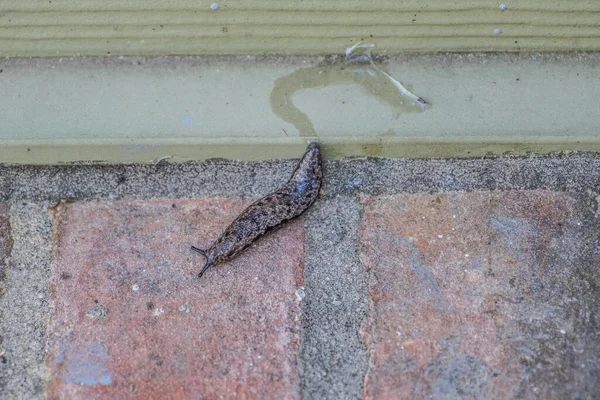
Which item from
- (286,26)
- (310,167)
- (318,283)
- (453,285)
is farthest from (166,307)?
(286,26)

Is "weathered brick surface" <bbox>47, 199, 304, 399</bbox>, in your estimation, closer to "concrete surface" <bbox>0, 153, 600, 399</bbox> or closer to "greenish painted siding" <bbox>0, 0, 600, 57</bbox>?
"concrete surface" <bbox>0, 153, 600, 399</bbox>

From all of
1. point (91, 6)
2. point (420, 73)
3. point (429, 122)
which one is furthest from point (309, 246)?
point (91, 6)

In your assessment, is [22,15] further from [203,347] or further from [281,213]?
[203,347]

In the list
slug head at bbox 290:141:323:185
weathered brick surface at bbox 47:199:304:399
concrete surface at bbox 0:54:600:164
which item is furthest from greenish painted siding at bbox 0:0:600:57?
weathered brick surface at bbox 47:199:304:399

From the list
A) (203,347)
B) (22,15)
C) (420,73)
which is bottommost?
(203,347)

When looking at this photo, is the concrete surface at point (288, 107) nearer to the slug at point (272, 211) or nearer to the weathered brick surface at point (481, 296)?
the slug at point (272, 211)

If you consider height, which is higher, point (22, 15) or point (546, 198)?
point (22, 15)
